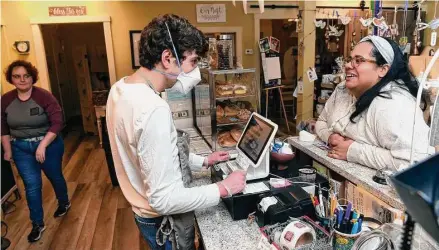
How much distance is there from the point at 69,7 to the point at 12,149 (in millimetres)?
2751

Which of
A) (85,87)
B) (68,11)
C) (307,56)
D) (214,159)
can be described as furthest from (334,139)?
(85,87)

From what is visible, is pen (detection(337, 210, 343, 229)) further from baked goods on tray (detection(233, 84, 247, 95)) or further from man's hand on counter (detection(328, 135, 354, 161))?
baked goods on tray (detection(233, 84, 247, 95))

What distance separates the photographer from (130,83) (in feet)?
3.28

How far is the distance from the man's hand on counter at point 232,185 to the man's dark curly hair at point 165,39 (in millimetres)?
450

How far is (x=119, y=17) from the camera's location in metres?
4.56

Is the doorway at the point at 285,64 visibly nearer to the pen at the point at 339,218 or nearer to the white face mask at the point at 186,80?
the white face mask at the point at 186,80

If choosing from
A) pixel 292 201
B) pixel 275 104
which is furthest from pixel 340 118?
pixel 275 104

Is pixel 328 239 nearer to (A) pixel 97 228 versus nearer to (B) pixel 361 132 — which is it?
(B) pixel 361 132

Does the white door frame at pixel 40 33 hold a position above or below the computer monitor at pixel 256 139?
above

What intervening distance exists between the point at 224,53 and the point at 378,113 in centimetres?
106

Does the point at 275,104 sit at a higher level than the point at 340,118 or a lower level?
lower

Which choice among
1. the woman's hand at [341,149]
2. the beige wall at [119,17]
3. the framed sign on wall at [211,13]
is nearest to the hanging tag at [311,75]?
the beige wall at [119,17]

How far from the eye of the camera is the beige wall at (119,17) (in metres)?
4.28

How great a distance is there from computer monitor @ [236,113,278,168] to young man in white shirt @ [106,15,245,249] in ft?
0.37
